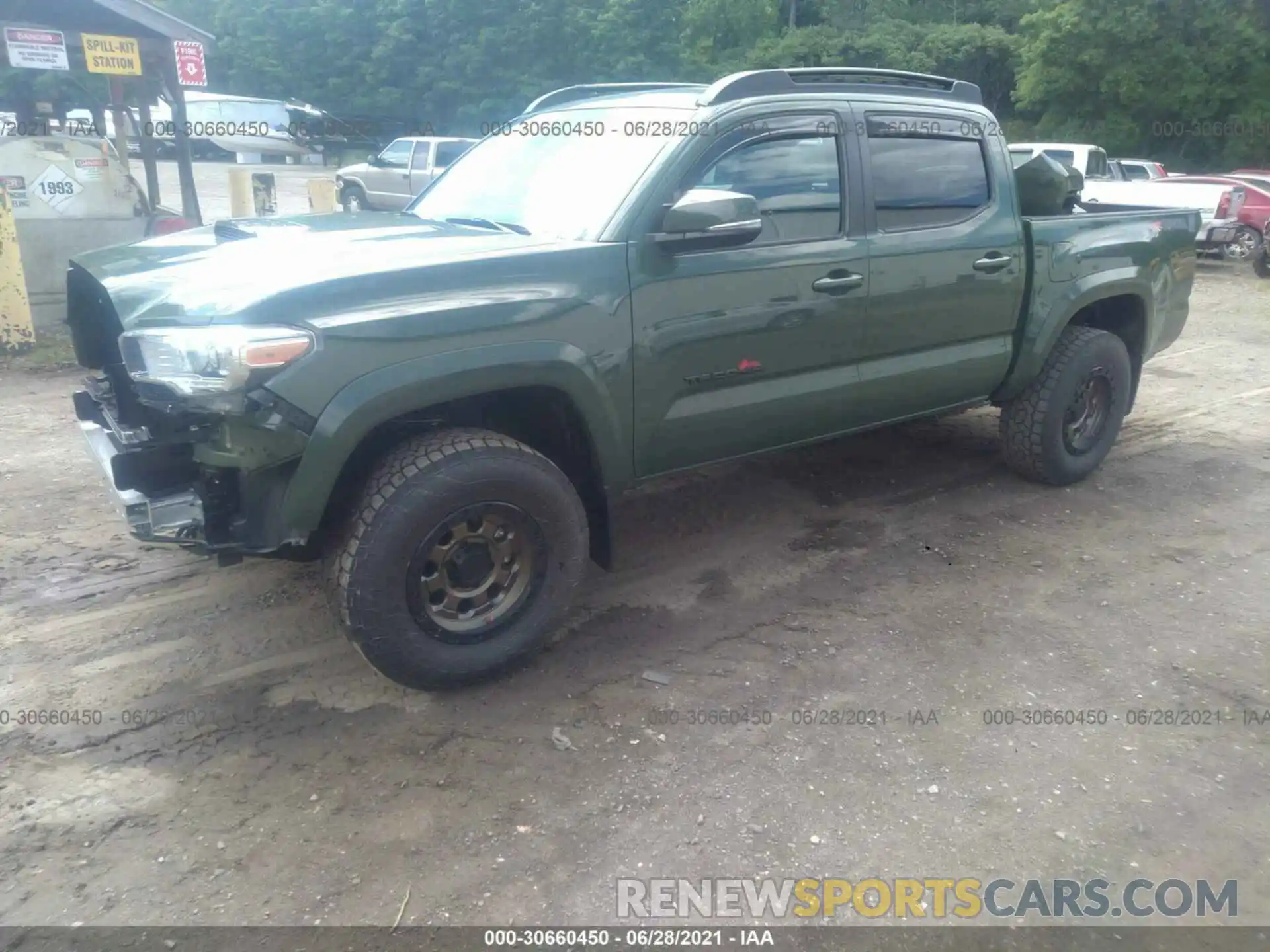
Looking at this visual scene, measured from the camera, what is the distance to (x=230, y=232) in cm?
377

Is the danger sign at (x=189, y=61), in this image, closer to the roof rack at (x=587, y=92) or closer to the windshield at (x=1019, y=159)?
the roof rack at (x=587, y=92)

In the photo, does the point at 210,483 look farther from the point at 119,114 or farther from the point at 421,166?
the point at 421,166

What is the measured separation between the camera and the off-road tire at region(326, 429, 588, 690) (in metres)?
3.04

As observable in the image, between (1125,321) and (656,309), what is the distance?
11.2 ft

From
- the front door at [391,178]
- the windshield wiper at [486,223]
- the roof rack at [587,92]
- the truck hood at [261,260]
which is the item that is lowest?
the truck hood at [261,260]

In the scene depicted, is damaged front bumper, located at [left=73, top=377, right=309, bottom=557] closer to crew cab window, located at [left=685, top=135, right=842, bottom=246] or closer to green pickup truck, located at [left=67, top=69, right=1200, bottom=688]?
green pickup truck, located at [left=67, top=69, right=1200, bottom=688]

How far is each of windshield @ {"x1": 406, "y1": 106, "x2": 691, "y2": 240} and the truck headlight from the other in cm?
116

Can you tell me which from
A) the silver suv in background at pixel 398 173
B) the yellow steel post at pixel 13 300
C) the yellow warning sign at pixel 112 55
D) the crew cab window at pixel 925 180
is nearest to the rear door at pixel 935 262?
the crew cab window at pixel 925 180

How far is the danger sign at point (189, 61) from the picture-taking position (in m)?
11.1

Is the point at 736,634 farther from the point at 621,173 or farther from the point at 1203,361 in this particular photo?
the point at 1203,361

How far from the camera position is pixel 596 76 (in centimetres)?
3138

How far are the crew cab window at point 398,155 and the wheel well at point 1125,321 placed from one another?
17.0 m

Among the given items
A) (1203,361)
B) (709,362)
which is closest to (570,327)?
(709,362)

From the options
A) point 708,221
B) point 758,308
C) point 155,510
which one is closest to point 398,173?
point 758,308
